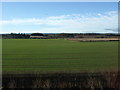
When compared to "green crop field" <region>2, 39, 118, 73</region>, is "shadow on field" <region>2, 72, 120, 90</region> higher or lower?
lower

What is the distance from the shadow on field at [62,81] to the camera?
5.45m

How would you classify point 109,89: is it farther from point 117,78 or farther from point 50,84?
point 50,84

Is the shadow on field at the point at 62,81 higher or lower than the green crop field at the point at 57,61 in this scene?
lower

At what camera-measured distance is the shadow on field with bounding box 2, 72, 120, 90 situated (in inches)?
215

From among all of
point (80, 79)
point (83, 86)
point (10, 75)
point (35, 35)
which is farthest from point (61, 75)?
point (35, 35)

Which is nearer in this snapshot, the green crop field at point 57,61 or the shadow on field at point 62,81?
the shadow on field at point 62,81

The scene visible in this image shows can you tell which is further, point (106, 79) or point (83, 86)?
point (106, 79)

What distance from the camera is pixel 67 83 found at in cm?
561

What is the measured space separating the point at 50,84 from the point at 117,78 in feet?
6.15

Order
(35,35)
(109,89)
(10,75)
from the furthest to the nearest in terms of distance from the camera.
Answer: (35,35), (10,75), (109,89)

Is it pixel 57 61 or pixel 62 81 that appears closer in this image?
pixel 62 81

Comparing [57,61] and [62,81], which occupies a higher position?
[57,61]

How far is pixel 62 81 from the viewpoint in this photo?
5801 millimetres

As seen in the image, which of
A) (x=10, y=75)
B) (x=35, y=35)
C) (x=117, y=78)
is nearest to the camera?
→ (x=117, y=78)
